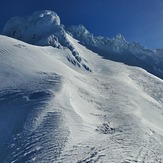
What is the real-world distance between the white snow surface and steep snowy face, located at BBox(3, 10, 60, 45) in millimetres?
35759

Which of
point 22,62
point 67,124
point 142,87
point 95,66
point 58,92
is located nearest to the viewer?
point 67,124

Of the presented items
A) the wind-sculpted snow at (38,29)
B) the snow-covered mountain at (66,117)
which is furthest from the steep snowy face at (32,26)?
the snow-covered mountain at (66,117)

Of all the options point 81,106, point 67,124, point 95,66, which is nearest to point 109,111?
point 81,106

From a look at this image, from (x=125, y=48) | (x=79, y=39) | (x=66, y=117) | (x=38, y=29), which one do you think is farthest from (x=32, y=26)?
(x=66, y=117)

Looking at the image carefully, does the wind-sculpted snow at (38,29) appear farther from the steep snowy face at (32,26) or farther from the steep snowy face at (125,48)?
the steep snowy face at (125,48)

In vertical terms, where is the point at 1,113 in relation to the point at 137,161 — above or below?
below

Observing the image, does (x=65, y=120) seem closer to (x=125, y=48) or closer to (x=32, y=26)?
(x=32, y=26)

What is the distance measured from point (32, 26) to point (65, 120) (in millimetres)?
54423

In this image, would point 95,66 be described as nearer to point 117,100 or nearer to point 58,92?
point 117,100

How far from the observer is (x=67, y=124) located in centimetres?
1678

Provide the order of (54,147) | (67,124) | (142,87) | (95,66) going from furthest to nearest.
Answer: (95,66) < (142,87) < (67,124) < (54,147)

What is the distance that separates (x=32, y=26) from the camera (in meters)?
68.7

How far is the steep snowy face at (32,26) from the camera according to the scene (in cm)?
6544

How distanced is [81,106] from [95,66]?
27176mm
